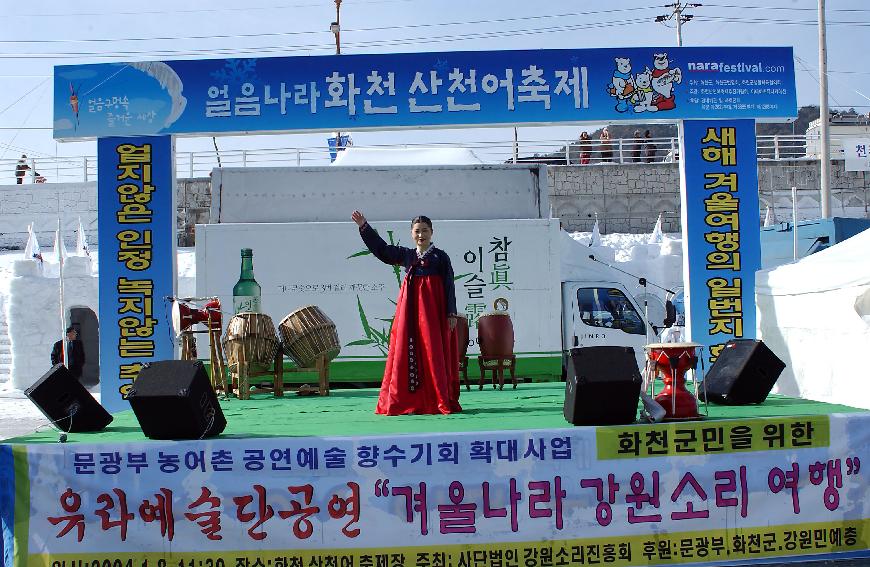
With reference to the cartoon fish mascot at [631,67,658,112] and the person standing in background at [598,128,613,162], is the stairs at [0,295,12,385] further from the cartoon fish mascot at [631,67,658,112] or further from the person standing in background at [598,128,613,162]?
the person standing in background at [598,128,613,162]

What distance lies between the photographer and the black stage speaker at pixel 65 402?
5676mm

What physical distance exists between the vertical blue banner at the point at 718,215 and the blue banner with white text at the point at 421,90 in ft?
0.78

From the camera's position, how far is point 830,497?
17.6 feet

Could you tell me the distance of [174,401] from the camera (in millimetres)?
5082

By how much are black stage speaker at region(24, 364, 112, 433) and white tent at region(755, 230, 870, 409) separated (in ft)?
21.7

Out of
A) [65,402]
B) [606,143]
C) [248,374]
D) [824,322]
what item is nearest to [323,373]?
[248,374]

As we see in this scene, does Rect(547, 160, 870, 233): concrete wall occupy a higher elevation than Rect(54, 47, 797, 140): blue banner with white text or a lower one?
higher

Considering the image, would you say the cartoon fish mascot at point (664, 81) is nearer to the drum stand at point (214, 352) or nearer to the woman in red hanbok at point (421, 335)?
the woman in red hanbok at point (421, 335)

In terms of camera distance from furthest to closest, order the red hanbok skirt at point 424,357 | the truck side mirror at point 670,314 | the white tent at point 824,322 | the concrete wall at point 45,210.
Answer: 1. the concrete wall at point 45,210
2. the truck side mirror at point 670,314
3. the white tent at point 824,322
4. the red hanbok skirt at point 424,357

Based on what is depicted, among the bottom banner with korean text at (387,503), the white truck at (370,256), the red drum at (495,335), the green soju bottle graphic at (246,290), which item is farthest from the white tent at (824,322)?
the green soju bottle graphic at (246,290)

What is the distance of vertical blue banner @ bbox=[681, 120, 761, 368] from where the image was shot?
991 centimetres

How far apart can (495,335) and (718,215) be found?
9.79ft

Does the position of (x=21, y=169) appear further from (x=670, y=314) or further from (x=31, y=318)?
(x=670, y=314)

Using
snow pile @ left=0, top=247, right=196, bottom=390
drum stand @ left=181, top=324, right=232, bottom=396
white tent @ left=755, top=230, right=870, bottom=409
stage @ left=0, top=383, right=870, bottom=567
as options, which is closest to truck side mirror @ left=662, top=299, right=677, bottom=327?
white tent @ left=755, top=230, right=870, bottom=409
